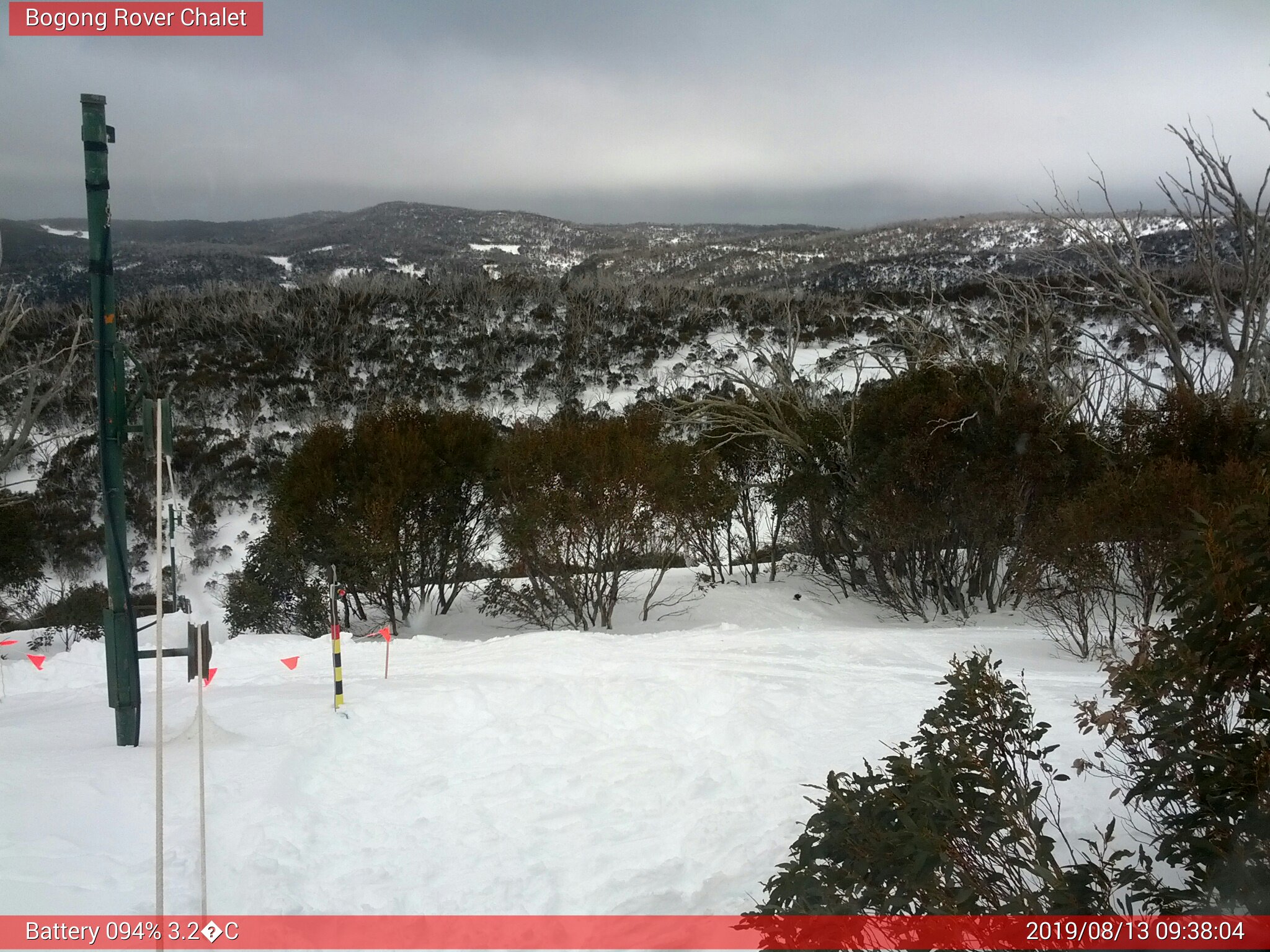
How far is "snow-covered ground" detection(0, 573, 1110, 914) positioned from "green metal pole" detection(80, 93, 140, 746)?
0.43 metres

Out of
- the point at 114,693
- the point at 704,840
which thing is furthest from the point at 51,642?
the point at 704,840

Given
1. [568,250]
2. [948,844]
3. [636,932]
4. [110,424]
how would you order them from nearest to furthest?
[948,844]
[636,932]
[110,424]
[568,250]

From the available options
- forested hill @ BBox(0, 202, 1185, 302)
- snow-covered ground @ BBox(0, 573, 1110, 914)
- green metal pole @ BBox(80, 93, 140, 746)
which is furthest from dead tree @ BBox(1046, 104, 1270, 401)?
forested hill @ BBox(0, 202, 1185, 302)

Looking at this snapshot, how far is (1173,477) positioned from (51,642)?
68.3 ft

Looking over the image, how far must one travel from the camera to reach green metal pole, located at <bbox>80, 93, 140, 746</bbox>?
5133mm

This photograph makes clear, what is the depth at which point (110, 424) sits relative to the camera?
5.33 m

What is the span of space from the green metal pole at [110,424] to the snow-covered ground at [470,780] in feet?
1.40

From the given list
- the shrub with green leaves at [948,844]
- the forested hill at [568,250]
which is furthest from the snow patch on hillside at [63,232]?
the forested hill at [568,250]

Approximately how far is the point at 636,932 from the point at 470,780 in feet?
6.51

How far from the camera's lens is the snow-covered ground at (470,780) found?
13.3 ft

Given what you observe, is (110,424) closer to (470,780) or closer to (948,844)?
(470,780)

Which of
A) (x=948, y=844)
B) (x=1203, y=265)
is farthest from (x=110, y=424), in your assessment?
(x=1203, y=265)

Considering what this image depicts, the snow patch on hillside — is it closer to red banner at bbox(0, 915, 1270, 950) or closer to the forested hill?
red banner at bbox(0, 915, 1270, 950)

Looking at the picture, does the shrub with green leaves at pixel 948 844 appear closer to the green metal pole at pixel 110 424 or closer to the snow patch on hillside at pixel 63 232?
the green metal pole at pixel 110 424
